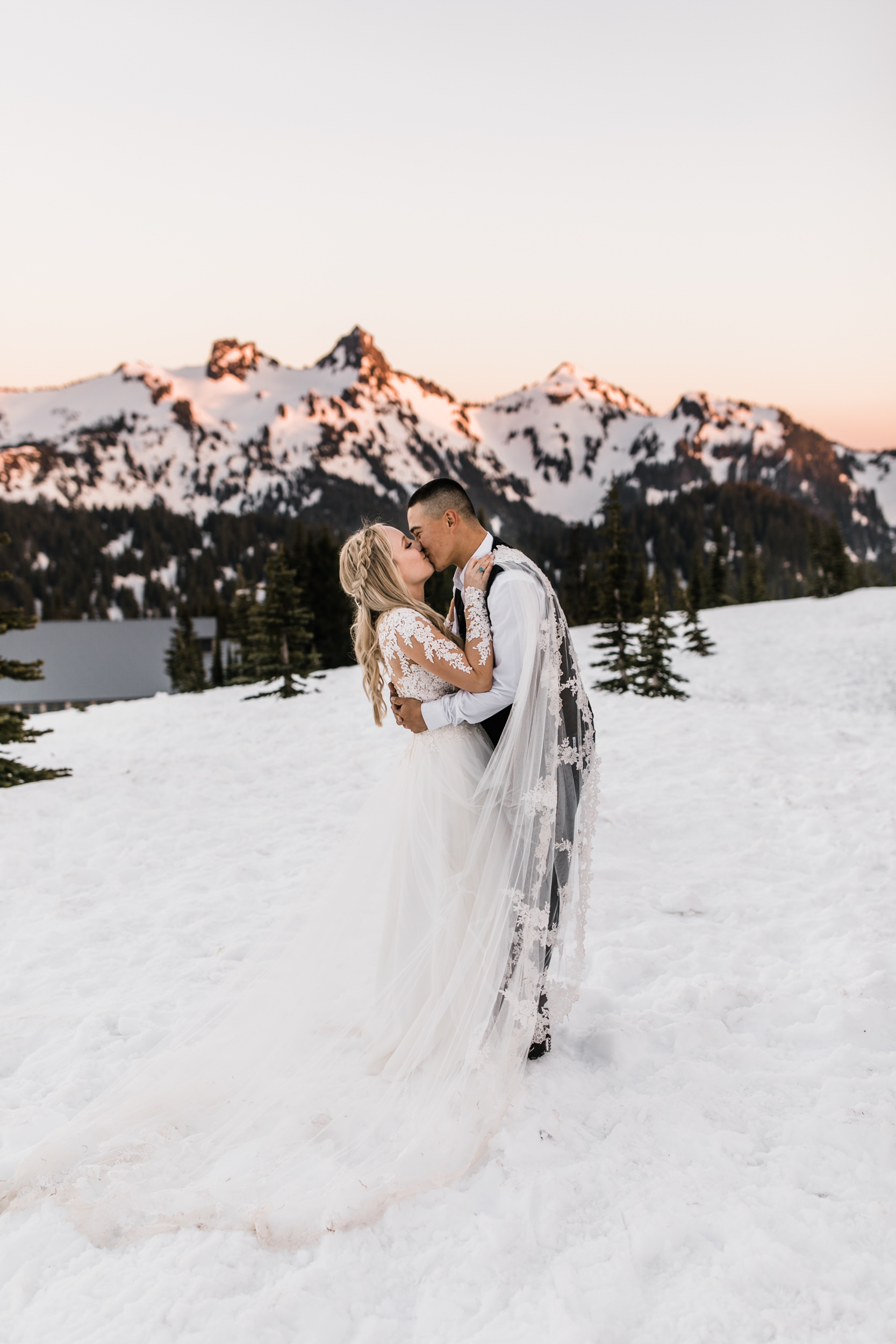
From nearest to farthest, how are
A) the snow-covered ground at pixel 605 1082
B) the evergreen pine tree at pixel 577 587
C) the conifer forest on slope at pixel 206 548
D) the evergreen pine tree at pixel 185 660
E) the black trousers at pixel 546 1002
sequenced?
the snow-covered ground at pixel 605 1082, the black trousers at pixel 546 1002, the evergreen pine tree at pixel 577 587, the evergreen pine tree at pixel 185 660, the conifer forest on slope at pixel 206 548

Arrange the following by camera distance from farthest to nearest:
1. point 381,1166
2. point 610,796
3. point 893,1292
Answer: point 610,796, point 381,1166, point 893,1292

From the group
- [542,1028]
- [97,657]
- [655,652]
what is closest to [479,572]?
[542,1028]

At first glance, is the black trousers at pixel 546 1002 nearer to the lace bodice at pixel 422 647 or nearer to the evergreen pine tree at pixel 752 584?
the lace bodice at pixel 422 647

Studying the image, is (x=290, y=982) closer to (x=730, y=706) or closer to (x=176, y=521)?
(x=730, y=706)

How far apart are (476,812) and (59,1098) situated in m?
2.81

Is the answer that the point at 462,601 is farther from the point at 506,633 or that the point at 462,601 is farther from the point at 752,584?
the point at 752,584

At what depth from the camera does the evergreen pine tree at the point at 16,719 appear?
465 inches

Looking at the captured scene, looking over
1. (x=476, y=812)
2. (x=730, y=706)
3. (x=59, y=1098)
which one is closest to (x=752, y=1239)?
(x=476, y=812)

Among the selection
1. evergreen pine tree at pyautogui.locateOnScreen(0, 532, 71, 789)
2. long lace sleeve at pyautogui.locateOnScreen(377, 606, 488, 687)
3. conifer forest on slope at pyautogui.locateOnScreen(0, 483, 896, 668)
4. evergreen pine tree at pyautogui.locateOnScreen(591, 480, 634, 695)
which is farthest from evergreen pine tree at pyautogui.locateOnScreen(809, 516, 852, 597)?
long lace sleeve at pyautogui.locateOnScreen(377, 606, 488, 687)

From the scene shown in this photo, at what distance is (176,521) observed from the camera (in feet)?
589

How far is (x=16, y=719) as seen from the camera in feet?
39.7

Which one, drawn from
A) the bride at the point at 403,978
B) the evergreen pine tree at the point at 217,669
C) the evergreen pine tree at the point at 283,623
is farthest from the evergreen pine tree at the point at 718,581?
the bride at the point at 403,978

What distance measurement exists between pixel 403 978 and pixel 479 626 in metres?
2.05

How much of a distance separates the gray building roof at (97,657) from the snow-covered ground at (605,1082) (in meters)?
78.1
